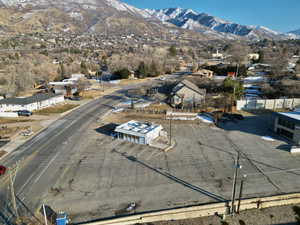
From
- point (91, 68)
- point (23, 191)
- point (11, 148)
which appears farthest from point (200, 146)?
point (91, 68)

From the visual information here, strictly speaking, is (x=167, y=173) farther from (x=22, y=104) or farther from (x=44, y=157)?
(x=22, y=104)

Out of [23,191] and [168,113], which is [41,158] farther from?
[168,113]

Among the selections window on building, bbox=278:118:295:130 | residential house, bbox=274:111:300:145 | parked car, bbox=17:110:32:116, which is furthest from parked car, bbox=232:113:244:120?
parked car, bbox=17:110:32:116

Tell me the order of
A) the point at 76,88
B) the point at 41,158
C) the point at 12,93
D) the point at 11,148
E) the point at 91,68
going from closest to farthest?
the point at 41,158
the point at 11,148
the point at 12,93
the point at 76,88
the point at 91,68

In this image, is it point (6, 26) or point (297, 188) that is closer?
point (297, 188)

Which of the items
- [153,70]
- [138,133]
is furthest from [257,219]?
[153,70]

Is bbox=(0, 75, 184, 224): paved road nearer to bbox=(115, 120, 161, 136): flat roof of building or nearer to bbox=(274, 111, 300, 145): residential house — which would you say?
bbox=(115, 120, 161, 136): flat roof of building

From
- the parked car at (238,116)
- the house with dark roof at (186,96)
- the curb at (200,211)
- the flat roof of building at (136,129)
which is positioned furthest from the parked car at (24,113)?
the parked car at (238,116)
